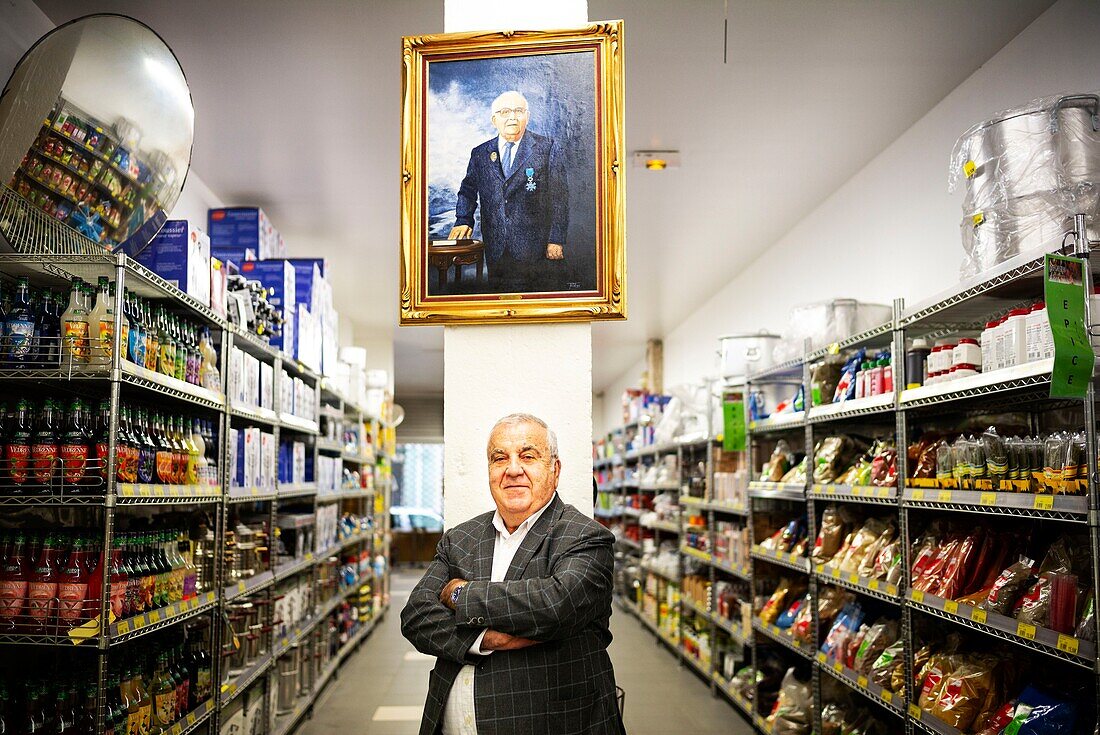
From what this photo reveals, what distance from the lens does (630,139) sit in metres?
5.34

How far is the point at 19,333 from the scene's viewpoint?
9.46ft

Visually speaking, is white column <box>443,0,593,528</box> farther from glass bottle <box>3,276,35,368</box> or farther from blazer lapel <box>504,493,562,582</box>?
glass bottle <box>3,276,35,368</box>

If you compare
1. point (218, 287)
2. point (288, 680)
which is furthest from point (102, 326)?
point (288, 680)

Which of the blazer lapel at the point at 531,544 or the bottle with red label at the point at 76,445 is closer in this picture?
the blazer lapel at the point at 531,544

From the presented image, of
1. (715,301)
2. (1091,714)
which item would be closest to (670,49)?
(1091,714)

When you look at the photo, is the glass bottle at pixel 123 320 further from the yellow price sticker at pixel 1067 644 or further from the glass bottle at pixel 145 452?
the yellow price sticker at pixel 1067 644

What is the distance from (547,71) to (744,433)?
3.81 metres

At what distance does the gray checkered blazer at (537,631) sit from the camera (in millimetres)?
1939

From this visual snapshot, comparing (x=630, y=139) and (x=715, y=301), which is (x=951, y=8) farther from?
(x=715, y=301)

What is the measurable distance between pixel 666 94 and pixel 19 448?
3.48 m

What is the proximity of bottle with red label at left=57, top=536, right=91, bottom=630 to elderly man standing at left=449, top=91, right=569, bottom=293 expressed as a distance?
1696 millimetres

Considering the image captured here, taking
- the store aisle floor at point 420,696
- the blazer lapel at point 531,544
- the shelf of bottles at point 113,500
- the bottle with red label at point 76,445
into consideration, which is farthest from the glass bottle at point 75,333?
the store aisle floor at point 420,696

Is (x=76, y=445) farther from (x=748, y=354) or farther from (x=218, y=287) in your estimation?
(x=748, y=354)

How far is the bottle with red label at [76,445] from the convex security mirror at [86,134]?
0.55 metres
